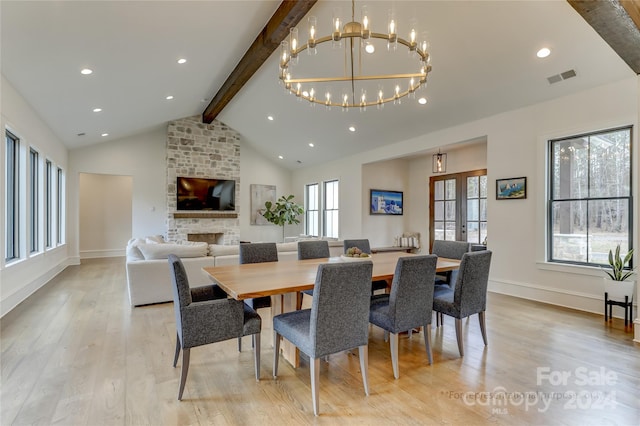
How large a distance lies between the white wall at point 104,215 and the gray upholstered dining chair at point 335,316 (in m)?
9.49

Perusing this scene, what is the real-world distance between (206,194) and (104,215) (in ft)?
10.8

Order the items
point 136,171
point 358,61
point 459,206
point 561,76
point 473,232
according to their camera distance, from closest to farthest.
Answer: point 561,76 → point 358,61 → point 473,232 → point 459,206 → point 136,171

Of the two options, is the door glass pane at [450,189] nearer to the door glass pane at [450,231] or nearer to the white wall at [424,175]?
the white wall at [424,175]

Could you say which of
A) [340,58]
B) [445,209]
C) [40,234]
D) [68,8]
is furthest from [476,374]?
[40,234]

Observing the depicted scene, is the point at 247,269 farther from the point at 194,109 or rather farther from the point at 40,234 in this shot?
the point at 194,109

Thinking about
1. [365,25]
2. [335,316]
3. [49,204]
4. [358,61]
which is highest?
[358,61]

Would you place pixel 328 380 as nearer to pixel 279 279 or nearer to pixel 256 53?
pixel 279 279

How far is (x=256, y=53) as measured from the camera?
4.74m

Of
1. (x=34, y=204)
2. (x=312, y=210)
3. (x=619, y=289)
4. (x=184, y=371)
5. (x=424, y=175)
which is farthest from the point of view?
(x=312, y=210)

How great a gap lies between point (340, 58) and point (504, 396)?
14.6 feet

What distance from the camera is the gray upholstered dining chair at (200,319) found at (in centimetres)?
219

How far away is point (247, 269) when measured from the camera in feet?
9.62

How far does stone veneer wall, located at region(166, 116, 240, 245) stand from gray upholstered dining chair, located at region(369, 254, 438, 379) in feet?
24.7

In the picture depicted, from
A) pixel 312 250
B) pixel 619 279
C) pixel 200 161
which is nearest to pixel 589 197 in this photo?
pixel 619 279
